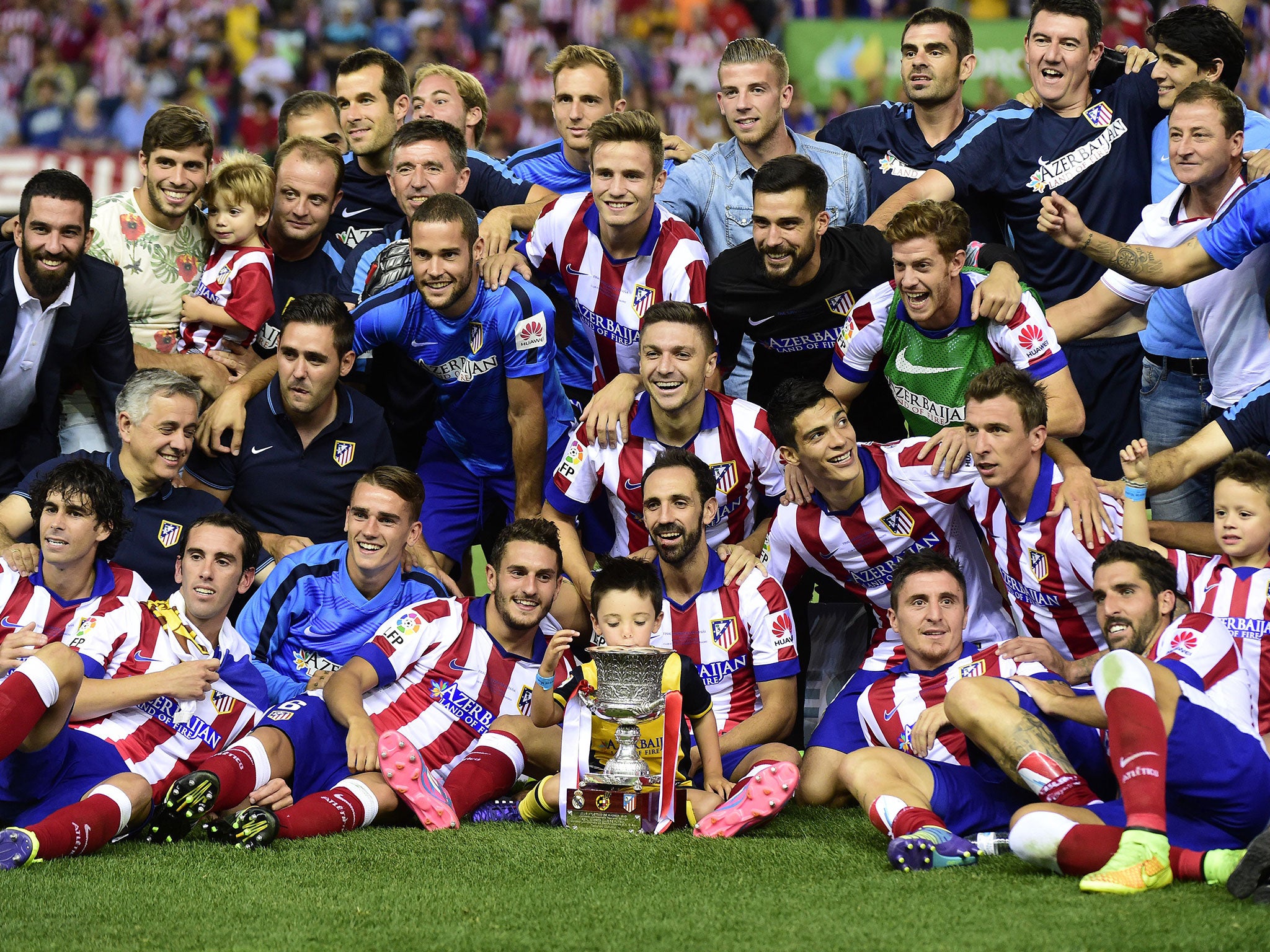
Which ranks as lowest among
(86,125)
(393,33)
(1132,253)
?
(1132,253)

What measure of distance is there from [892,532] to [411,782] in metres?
2.14

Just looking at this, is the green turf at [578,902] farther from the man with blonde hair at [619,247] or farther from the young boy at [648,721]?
the man with blonde hair at [619,247]

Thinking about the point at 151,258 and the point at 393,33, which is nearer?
the point at 151,258

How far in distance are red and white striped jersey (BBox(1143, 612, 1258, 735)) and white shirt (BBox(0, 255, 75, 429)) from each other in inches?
179

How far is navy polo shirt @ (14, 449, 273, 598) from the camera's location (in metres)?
5.51

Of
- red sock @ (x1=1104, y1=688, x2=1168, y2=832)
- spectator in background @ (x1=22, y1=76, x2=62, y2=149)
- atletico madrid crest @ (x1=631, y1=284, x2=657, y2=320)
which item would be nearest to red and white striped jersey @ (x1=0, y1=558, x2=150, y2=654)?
atletico madrid crest @ (x1=631, y1=284, x2=657, y2=320)

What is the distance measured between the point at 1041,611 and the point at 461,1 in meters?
15.5

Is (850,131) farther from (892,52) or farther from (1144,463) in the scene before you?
(892,52)

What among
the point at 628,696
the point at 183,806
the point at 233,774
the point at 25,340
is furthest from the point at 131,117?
the point at 628,696

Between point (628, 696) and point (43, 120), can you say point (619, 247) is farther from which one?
point (43, 120)

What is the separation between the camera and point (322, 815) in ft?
15.0

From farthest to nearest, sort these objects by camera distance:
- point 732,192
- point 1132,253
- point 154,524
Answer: point 732,192 → point 154,524 → point 1132,253

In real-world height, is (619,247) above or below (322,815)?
above

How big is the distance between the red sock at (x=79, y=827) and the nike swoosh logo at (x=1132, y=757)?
3.04 metres
